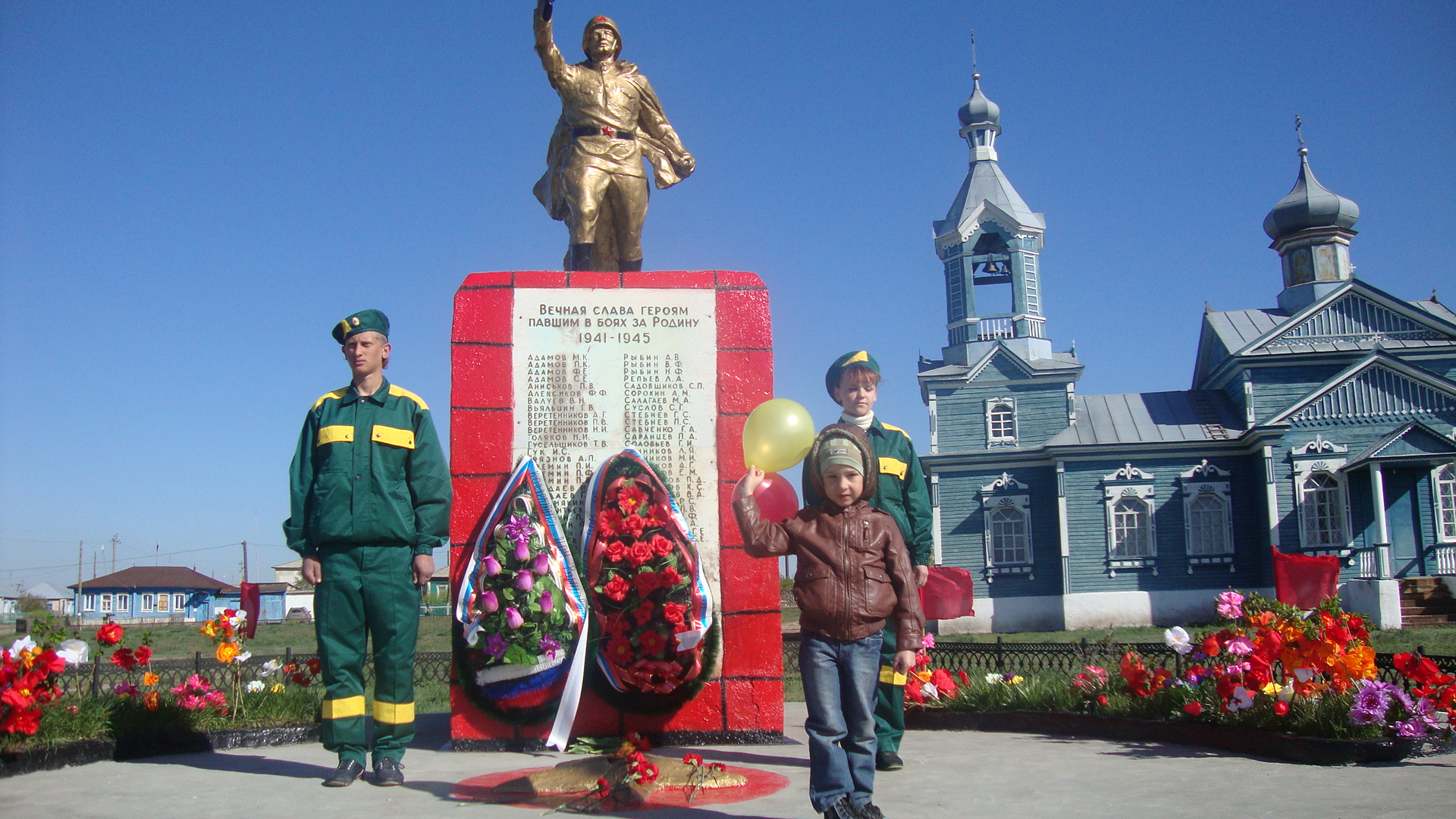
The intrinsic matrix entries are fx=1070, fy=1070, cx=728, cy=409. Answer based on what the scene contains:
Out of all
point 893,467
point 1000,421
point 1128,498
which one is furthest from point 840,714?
point 1000,421

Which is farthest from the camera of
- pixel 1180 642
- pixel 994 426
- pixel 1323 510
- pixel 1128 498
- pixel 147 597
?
pixel 147 597

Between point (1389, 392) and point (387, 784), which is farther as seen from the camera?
point (1389, 392)

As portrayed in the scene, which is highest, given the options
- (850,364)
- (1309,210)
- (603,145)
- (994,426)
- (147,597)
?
(1309,210)

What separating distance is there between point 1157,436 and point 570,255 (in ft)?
74.9

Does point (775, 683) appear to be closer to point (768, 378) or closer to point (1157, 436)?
point (768, 378)

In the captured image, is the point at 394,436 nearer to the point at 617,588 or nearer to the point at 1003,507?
the point at 617,588

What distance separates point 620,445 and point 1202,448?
2343 cm

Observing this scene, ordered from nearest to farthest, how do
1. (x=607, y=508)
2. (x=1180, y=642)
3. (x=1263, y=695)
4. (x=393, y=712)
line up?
(x=393, y=712) → (x=1263, y=695) → (x=607, y=508) → (x=1180, y=642)

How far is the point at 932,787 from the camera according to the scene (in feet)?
14.9

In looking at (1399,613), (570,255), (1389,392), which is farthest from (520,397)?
(1389,392)

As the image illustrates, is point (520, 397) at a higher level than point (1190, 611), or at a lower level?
higher

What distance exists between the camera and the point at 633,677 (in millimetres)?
5465

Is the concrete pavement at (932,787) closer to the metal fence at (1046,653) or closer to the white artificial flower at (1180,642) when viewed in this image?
the white artificial flower at (1180,642)

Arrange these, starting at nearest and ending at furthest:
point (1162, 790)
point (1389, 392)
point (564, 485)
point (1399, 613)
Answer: point (1162, 790) < point (564, 485) < point (1399, 613) < point (1389, 392)
